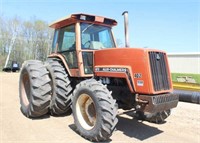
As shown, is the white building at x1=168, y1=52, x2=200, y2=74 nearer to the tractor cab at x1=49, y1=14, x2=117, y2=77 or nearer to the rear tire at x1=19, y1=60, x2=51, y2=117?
the tractor cab at x1=49, y1=14, x2=117, y2=77

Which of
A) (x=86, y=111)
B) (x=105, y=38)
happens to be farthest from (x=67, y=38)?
(x=86, y=111)

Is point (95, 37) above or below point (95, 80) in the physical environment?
above

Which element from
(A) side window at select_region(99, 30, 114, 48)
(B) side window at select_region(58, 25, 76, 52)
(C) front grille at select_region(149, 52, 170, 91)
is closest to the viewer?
(C) front grille at select_region(149, 52, 170, 91)

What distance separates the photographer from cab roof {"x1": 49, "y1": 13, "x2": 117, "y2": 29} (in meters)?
5.01

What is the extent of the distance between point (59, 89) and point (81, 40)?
1190 millimetres

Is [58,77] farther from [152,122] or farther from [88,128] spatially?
[152,122]

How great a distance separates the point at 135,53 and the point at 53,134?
217 cm

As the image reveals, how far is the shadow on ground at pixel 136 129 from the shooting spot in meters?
4.42

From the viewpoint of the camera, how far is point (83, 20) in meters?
5.09

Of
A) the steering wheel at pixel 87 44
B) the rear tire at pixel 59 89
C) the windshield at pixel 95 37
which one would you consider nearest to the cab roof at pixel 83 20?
the windshield at pixel 95 37

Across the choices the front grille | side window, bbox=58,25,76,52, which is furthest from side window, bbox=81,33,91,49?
the front grille

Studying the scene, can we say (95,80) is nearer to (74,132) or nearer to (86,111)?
(86,111)

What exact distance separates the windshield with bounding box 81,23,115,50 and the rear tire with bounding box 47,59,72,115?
2.70 ft

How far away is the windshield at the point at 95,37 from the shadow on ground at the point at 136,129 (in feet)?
6.00
